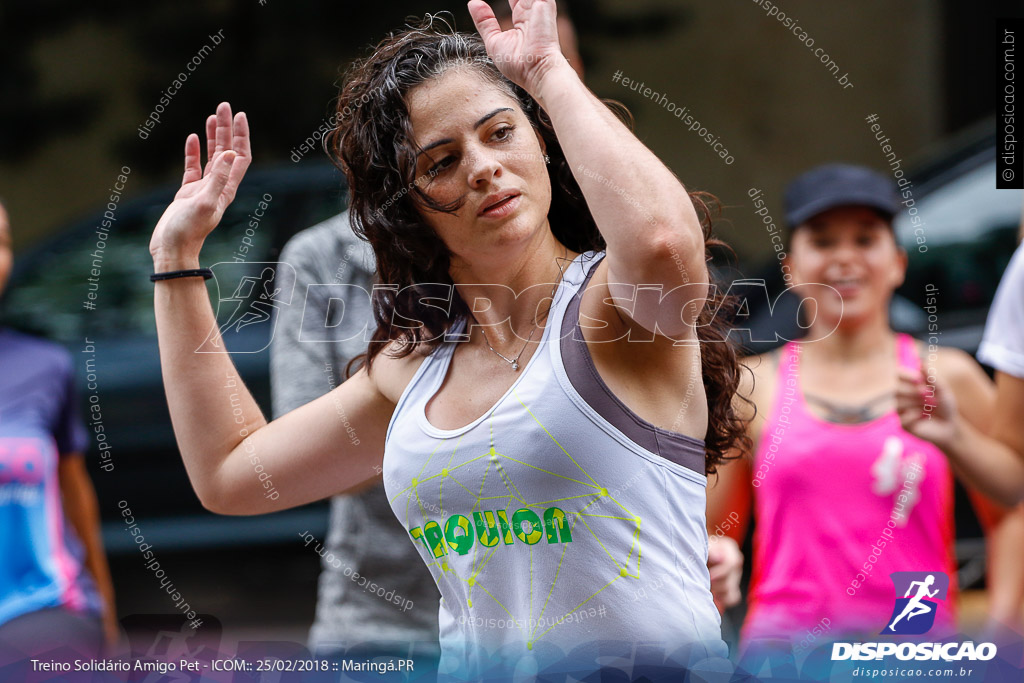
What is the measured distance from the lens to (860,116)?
16.4ft

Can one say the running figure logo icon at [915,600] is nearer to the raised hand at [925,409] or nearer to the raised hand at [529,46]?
the raised hand at [925,409]

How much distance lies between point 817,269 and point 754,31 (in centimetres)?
290

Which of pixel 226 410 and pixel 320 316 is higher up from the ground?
pixel 320 316

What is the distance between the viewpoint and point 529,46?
4.16 feet

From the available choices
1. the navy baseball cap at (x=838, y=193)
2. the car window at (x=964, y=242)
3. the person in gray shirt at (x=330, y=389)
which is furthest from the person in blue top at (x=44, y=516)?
the car window at (x=964, y=242)

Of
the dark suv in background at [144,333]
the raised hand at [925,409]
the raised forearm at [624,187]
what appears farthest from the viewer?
the dark suv in background at [144,333]

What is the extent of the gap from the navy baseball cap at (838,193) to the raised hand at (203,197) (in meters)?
1.34

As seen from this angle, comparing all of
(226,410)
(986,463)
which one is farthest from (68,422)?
(986,463)

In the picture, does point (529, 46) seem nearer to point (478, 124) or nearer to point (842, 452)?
point (478, 124)

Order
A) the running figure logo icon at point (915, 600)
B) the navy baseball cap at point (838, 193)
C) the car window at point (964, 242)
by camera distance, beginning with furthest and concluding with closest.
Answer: the car window at point (964, 242)
the navy baseball cap at point (838, 193)
the running figure logo icon at point (915, 600)

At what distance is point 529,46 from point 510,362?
39 centimetres

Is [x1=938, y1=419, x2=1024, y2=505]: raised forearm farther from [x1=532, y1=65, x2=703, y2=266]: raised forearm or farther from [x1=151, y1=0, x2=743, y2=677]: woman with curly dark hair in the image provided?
[x1=532, y1=65, x2=703, y2=266]: raised forearm

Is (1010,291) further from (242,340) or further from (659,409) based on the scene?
(242,340)

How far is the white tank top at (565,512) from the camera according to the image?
124 cm
